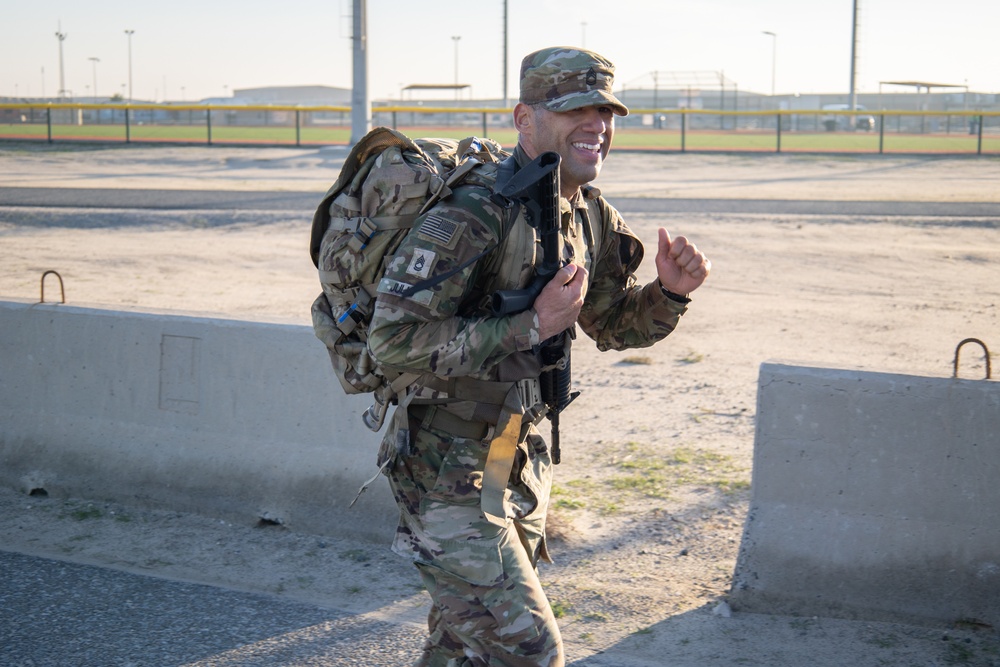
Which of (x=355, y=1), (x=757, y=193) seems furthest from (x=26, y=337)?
(x=355, y=1)

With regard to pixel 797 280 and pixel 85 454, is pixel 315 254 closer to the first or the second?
pixel 85 454

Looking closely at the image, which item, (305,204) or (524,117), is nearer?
(524,117)

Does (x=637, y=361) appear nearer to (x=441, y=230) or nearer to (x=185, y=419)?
(x=185, y=419)

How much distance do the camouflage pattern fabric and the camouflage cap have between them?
17cm

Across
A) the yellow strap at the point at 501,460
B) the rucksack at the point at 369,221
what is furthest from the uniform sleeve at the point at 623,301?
the yellow strap at the point at 501,460

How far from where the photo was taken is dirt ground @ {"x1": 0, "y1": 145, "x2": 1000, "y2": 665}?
13.5 feet

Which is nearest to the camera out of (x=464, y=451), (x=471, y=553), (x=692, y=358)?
(x=471, y=553)

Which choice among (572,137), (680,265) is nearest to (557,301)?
(572,137)

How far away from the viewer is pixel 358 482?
4766 mm

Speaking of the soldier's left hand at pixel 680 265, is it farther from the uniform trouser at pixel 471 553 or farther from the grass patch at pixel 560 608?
the grass patch at pixel 560 608

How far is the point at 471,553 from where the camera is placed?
2768mm

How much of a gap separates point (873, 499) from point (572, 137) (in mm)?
1990

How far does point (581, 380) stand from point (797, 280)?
5.14 metres

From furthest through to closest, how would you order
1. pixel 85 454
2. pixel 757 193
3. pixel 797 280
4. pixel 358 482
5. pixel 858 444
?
1. pixel 757 193
2. pixel 797 280
3. pixel 85 454
4. pixel 358 482
5. pixel 858 444
